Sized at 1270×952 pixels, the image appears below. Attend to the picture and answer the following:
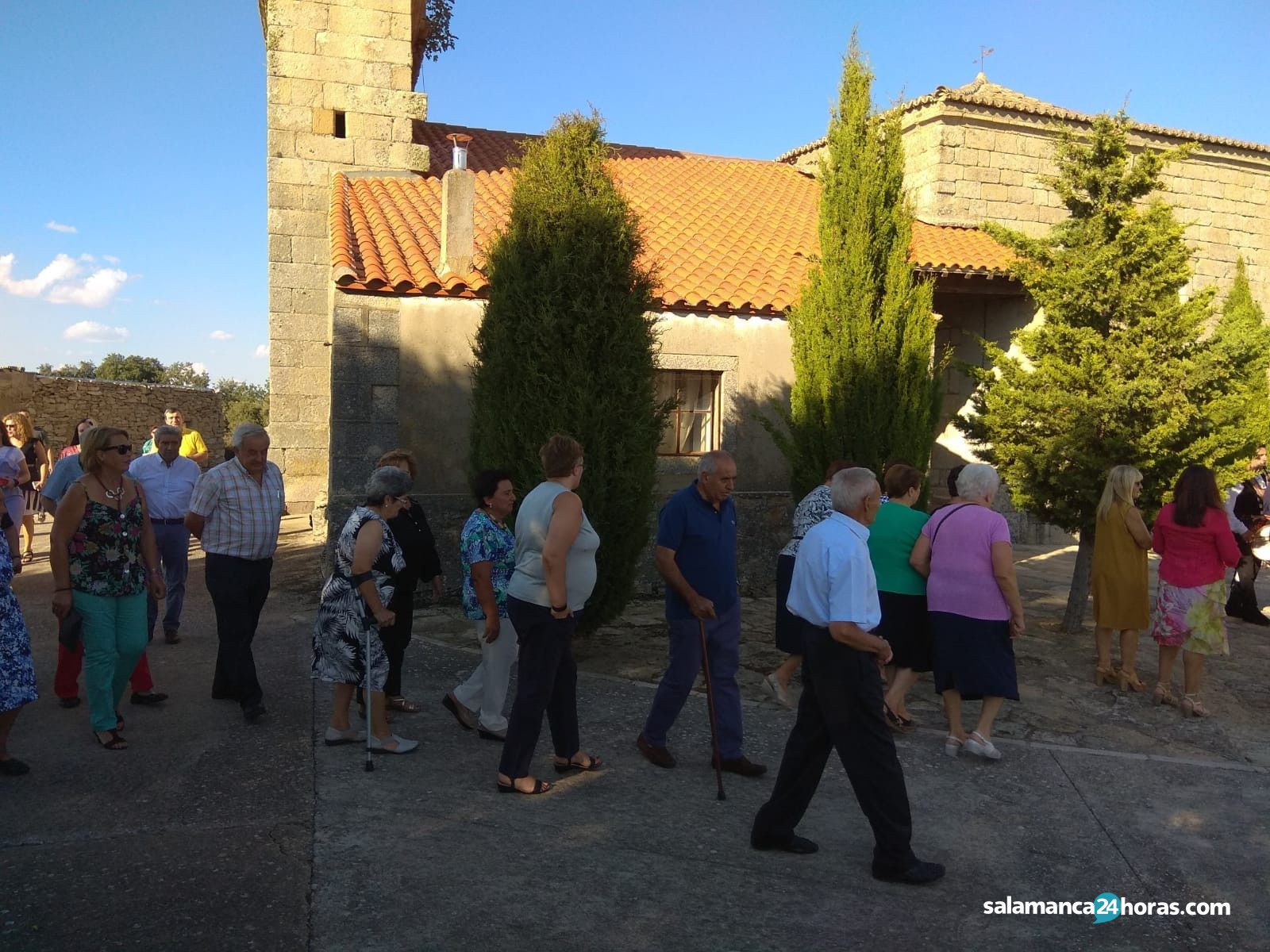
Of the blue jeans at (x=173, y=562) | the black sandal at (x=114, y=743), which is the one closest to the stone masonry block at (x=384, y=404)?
the blue jeans at (x=173, y=562)

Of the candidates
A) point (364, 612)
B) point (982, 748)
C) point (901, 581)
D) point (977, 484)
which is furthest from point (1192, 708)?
point (364, 612)

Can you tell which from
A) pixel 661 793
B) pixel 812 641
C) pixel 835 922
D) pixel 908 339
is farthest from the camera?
pixel 908 339

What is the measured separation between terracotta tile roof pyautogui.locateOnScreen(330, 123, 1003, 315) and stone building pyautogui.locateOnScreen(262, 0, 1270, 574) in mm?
44

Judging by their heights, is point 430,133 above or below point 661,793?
above

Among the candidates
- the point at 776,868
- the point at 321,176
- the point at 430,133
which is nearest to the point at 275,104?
the point at 321,176

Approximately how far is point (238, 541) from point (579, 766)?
2463 millimetres

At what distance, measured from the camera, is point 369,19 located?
13883mm

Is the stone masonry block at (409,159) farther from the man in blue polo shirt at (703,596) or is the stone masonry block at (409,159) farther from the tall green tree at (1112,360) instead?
the man in blue polo shirt at (703,596)

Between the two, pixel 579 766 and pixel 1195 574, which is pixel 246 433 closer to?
pixel 579 766

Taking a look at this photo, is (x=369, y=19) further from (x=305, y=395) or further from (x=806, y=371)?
(x=806, y=371)

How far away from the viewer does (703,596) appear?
5.19 meters

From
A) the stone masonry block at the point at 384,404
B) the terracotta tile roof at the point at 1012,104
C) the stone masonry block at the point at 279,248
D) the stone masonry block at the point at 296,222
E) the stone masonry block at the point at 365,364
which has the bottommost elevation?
the stone masonry block at the point at 384,404

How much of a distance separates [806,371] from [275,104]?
8573 mm

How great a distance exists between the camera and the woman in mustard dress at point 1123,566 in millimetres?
6930
